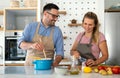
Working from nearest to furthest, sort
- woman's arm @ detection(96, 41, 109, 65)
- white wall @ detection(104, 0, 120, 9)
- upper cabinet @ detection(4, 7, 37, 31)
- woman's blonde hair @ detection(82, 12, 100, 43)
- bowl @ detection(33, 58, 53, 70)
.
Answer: bowl @ detection(33, 58, 53, 70) → woman's arm @ detection(96, 41, 109, 65) → woman's blonde hair @ detection(82, 12, 100, 43) → upper cabinet @ detection(4, 7, 37, 31) → white wall @ detection(104, 0, 120, 9)

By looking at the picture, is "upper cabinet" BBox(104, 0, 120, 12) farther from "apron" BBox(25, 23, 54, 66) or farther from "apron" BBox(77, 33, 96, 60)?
"apron" BBox(25, 23, 54, 66)

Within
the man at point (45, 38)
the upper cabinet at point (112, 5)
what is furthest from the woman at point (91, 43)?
the upper cabinet at point (112, 5)

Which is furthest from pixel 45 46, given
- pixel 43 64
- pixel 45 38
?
pixel 43 64

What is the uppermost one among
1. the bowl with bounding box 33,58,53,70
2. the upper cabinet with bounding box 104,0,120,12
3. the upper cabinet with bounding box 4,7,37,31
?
the upper cabinet with bounding box 104,0,120,12

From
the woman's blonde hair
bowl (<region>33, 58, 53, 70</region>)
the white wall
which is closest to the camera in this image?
bowl (<region>33, 58, 53, 70</region>)

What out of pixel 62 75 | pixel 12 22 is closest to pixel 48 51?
pixel 62 75

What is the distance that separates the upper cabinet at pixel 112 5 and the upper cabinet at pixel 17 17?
3.85ft

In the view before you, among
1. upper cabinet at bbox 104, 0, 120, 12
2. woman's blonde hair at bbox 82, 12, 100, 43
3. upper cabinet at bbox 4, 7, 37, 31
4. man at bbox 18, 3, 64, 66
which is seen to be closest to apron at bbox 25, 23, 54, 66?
man at bbox 18, 3, 64, 66

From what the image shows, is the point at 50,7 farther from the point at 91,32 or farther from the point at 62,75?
the point at 62,75

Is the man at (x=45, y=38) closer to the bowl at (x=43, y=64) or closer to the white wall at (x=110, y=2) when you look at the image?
the bowl at (x=43, y=64)

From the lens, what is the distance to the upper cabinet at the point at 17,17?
3.35 meters

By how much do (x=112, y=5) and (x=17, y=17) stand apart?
1680 millimetres

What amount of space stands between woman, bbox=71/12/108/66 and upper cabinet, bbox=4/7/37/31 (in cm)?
119

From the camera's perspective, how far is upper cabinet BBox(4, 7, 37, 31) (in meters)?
3.35
